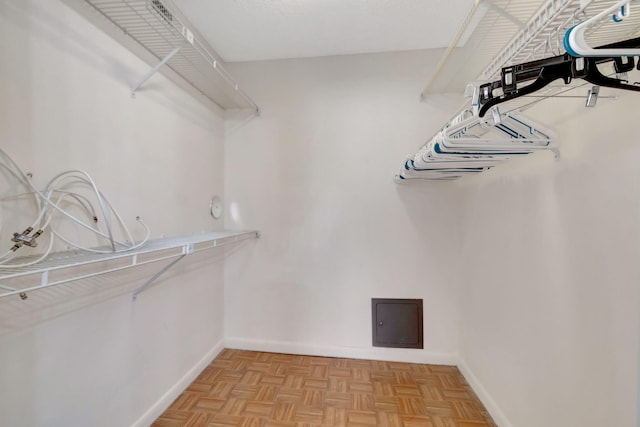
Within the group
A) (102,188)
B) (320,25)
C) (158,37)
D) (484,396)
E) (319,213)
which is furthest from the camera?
(319,213)

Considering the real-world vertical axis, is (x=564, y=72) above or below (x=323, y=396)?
above

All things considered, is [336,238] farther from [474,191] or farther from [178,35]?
[178,35]

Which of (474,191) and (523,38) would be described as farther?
(474,191)

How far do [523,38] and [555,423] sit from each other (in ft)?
5.27

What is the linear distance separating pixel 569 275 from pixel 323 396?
1.68 m

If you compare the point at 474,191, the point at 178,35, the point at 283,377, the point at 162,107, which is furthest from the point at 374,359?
the point at 178,35

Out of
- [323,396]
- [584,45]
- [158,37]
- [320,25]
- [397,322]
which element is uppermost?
[320,25]

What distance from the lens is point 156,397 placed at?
5.68ft

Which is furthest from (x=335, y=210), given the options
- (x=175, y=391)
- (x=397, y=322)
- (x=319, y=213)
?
(x=175, y=391)

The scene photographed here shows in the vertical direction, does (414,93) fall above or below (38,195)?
above

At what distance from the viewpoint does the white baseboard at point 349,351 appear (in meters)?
2.38

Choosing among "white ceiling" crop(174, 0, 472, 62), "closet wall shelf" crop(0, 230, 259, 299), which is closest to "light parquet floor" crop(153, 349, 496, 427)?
"closet wall shelf" crop(0, 230, 259, 299)

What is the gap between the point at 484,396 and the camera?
1.87 metres

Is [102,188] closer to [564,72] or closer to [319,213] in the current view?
[319,213]
